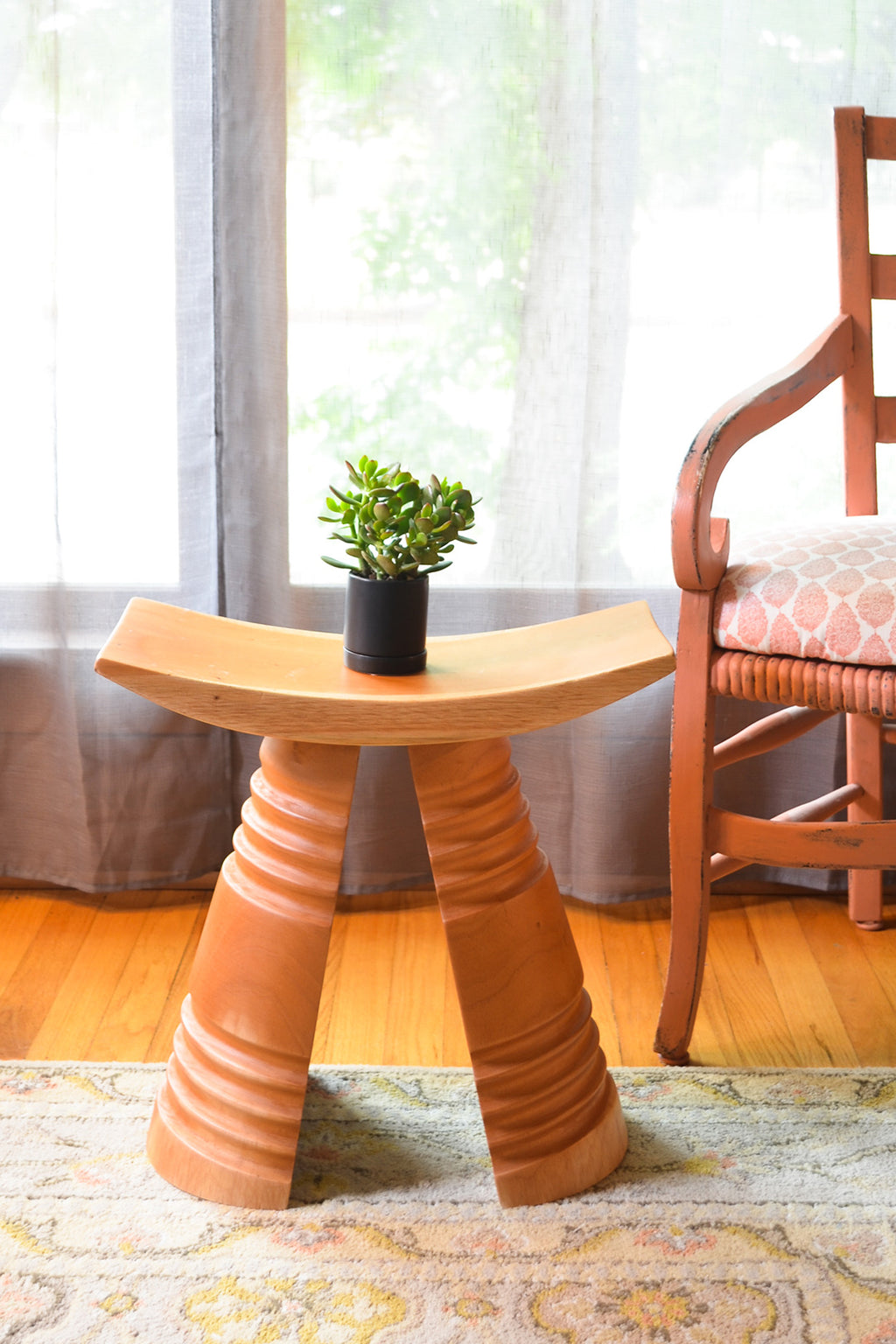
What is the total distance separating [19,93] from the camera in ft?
5.47

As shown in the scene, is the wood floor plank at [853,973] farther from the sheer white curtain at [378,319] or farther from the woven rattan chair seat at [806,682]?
the woven rattan chair seat at [806,682]

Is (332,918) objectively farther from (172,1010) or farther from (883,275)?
(883,275)

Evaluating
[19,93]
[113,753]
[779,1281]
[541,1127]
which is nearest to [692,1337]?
[779,1281]

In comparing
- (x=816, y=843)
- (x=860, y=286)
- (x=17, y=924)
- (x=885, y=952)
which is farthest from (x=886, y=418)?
(x=17, y=924)

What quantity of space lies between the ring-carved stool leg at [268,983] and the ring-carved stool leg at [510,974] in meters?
0.10

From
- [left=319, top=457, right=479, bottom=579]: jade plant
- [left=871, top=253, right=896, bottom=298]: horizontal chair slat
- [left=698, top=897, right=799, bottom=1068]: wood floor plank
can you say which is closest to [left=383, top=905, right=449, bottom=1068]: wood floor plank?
[left=698, top=897, right=799, bottom=1068]: wood floor plank

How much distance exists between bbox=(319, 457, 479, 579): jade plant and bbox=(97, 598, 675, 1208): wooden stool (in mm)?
110

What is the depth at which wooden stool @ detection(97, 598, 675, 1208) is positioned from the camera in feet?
3.93

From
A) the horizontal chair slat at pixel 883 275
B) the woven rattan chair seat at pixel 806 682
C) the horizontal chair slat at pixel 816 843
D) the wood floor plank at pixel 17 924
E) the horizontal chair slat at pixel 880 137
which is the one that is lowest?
the wood floor plank at pixel 17 924

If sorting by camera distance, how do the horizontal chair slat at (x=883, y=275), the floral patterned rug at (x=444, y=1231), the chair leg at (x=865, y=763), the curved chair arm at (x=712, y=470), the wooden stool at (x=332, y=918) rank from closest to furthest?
the floral patterned rug at (x=444, y=1231) < the wooden stool at (x=332, y=918) < the curved chair arm at (x=712, y=470) < the horizontal chair slat at (x=883, y=275) < the chair leg at (x=865, y=763)

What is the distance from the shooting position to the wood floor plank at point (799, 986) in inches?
60.1

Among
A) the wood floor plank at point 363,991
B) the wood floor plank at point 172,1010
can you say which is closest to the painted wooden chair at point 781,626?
the wood floor plank at point 363,991

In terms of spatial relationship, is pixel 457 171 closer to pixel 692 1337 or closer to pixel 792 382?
pixel 792 382

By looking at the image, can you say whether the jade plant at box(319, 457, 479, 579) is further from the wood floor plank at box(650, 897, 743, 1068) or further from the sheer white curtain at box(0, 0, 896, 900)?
the wood floor plank at box(650, 897, 743, 1068)
